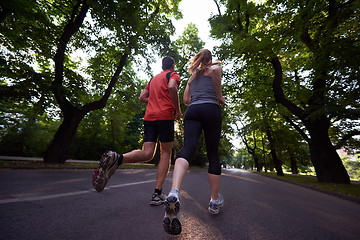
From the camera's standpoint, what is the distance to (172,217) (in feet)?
5.20

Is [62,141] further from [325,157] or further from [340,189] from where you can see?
[325,157]

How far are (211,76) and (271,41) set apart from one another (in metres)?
9.07

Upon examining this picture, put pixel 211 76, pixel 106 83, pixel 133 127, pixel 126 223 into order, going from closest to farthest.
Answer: pixel 126 223, pixel 211 76, pixel 106 83, pixel 133 127

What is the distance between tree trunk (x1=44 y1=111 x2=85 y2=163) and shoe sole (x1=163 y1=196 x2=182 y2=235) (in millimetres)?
9836

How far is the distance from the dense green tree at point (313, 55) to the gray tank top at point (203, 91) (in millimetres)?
6928

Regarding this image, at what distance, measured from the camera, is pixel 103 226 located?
6.03ft

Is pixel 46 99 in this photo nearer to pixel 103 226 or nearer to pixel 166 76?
pixel 166 76

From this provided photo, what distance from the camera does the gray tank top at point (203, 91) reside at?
242 cm

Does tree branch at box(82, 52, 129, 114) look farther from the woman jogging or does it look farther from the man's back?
the woman jogging

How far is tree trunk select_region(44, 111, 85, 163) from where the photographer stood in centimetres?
929

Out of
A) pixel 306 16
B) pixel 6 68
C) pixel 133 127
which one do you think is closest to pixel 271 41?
pixel 306 16

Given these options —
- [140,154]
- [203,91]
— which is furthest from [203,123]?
[140,154]

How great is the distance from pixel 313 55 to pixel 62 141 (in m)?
12.6

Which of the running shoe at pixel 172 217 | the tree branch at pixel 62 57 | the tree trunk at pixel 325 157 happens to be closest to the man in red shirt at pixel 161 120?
the running shoe at pixel 172 217
